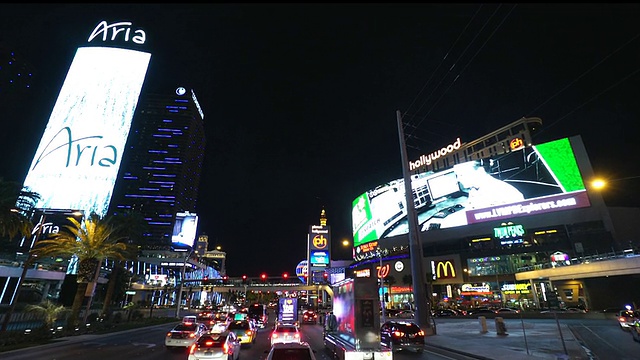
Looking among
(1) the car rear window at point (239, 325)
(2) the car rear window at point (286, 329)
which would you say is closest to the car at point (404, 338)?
(2) the car rear window at point (286, 329)

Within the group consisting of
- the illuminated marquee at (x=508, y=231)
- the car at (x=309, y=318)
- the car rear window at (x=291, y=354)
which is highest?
the illuminated marquee at (x=508, y=231)

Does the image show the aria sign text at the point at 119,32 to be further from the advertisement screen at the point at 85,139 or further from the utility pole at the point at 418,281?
the utility pole at the point at 418,281

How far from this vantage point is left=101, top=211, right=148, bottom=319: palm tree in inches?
1551

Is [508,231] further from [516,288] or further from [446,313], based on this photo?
[446,313]

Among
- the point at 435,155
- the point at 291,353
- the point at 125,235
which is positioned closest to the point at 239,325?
the point at 291,353

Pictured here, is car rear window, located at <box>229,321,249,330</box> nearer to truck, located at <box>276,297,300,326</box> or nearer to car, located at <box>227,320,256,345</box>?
car, located at <box>227,320,256,345</box>

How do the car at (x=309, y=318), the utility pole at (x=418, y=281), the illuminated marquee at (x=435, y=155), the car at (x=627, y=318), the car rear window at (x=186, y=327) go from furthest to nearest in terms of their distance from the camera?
the illuminated marquee at (x=435, y=155) < the car at (x=309, y=318) < the utility pole at (x=418, y=281) < the car at (x=627, y=318) < the car rear window at (x=186, y=327)

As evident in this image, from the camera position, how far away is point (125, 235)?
4559cm

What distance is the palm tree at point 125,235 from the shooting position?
3941 cm

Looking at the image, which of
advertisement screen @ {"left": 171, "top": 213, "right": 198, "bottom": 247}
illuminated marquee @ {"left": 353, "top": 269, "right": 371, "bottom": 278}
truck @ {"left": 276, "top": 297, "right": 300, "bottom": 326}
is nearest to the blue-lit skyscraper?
advertisement screen @ {"left": 171, "top": 213, "right": 198, "bottom": 247}

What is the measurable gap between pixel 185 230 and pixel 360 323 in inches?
4611

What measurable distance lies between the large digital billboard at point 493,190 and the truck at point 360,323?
62.1 metres

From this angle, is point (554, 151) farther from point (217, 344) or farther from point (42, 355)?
point (42, 355)

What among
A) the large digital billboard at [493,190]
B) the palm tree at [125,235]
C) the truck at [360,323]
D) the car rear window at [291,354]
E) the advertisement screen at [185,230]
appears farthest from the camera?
the advertisement screen at [185,230]
